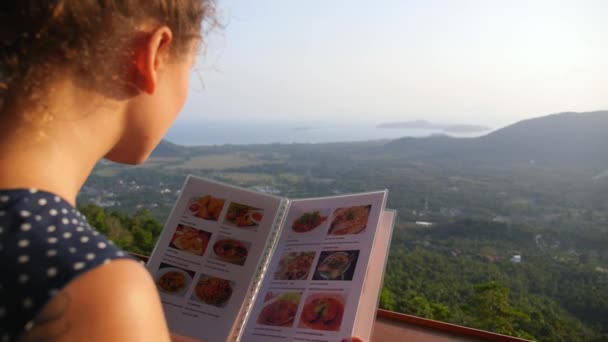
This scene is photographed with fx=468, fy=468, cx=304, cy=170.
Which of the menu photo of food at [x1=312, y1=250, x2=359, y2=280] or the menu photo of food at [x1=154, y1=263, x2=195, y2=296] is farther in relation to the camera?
the menu photo of food at [x1=154, y1=263, x2=195, y2=296]

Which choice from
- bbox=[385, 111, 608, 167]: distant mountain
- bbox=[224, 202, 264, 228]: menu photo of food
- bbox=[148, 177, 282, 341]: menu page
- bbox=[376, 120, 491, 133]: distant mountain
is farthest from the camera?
bbox=[376, 120, 491, 133]: distant mountain

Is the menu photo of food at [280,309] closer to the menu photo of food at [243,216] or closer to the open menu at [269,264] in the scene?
the open menu at [269,264]

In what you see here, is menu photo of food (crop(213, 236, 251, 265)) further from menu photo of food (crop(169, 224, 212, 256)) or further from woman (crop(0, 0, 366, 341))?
woman (crop(0, 0, 366, 341))

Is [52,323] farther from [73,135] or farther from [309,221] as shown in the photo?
[309,221]

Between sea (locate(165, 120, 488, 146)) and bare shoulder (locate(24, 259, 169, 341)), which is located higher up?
sea (locate(165, 120, 488, 146))

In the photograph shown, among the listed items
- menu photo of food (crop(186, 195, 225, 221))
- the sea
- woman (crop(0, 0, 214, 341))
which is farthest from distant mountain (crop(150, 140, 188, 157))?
woman (crop(0, 0, 214, 341))

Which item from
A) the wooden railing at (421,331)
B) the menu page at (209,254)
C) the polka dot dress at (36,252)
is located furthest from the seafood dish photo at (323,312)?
the polka dot dress at (36,252)

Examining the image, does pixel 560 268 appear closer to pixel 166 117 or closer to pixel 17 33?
pixel 166 117
